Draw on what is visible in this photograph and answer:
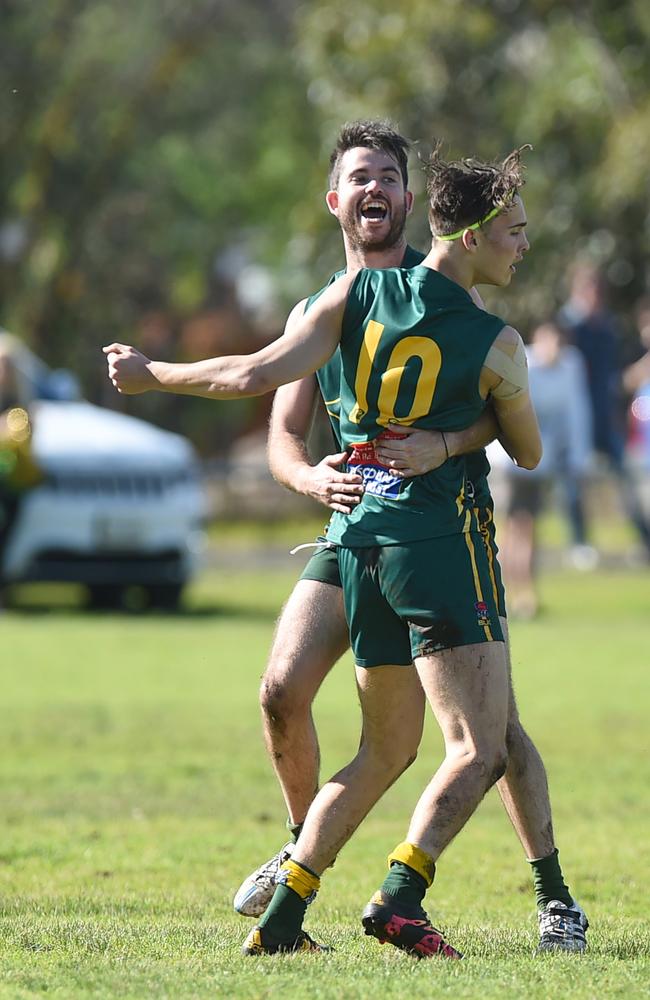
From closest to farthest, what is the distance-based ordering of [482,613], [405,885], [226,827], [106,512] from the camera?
1. [405,885]
2. [482,613]
3. [226,827]
4. [106,512]

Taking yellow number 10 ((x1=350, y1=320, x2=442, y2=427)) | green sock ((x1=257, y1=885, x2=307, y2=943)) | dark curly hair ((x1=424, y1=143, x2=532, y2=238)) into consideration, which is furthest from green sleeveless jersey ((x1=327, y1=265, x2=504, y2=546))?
green sock ((x1=257, y1=885, x2=307, y2=943))

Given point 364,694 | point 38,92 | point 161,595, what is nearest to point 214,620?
point 161,595

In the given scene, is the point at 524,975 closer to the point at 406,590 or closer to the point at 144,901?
the point at 406,590

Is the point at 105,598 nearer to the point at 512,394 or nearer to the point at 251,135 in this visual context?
the point at 512,394

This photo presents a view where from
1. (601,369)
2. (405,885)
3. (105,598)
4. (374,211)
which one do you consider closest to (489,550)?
(405,885)

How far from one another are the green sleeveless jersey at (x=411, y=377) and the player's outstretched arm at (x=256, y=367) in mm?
57

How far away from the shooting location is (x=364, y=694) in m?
5.52

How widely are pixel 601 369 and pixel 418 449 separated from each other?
48.1 feet

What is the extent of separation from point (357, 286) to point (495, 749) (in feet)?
4.29

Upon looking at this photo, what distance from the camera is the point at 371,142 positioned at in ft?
19.2

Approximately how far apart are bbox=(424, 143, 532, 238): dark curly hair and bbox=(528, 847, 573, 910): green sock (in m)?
1.84

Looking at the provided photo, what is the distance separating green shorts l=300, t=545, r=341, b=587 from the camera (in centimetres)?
573

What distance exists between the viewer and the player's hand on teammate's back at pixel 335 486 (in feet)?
17.8

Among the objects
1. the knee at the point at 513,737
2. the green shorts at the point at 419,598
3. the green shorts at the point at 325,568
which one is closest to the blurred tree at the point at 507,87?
the green shorts at the point at 325,568
